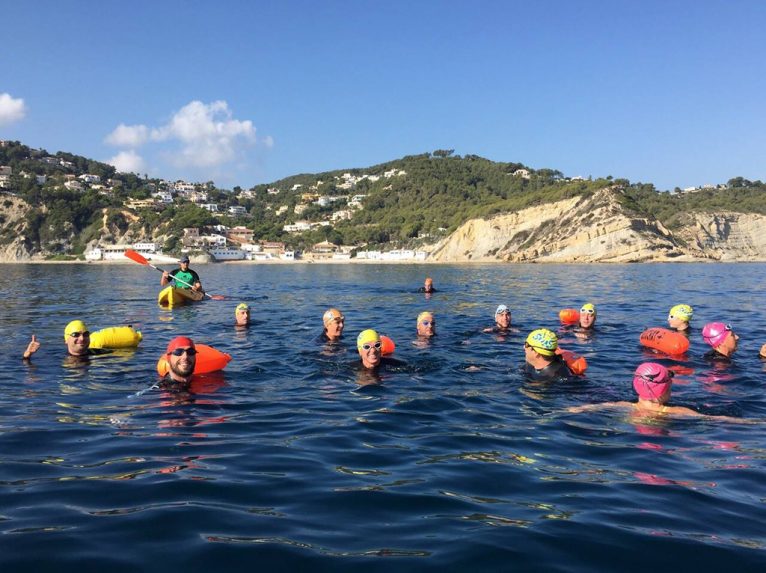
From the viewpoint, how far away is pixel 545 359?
34.0 feet

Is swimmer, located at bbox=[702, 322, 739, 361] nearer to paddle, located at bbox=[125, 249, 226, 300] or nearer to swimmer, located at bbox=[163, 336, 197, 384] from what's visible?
swimmer, located at bbox=[163, 336, 197, 384]

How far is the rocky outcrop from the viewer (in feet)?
324

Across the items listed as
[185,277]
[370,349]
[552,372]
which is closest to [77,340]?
[370,349]

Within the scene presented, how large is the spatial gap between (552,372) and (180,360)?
21.5 feet

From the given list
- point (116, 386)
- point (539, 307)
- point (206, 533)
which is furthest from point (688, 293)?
point (206, 533)

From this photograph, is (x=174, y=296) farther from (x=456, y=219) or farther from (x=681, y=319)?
(x=456, y=219)

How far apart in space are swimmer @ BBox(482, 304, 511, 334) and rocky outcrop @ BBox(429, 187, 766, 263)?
8767cm

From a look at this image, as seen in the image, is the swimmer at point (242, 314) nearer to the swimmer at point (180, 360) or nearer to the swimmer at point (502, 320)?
the swimmer at point (502, 320)

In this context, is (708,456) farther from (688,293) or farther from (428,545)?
(688,293)

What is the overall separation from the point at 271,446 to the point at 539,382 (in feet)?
17.6

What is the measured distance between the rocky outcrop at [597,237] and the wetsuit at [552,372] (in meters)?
93.6

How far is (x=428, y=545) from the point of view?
4.49m

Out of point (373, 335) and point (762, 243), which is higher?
point (762, 243)

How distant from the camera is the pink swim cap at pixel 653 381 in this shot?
26.3 feet
